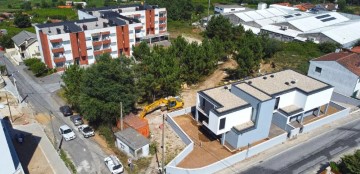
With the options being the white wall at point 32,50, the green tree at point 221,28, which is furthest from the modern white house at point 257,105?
the white wall at point 32,50

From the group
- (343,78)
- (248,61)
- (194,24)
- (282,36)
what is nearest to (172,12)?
(194,24)

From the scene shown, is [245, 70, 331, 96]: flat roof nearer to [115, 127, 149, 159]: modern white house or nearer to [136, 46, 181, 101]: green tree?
[136, 46, 181, 101]: green tree

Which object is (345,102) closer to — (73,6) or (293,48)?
(293,48)

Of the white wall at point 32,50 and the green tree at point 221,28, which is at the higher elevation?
the green tree at point 221,28

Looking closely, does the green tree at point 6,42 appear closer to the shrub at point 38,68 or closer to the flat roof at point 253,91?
the shrub at point 38,68

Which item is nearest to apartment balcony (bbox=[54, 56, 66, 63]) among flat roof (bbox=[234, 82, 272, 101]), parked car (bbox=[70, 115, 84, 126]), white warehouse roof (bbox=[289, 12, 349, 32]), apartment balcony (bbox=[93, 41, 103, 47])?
apartment balcony (bbox=[93, 41, 103, 47])

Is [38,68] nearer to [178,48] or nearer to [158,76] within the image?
[158,76]

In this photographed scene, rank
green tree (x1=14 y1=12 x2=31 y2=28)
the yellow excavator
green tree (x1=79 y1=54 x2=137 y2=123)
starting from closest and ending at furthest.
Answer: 1. green tree (x1=79 y1=54 x2=137 y2=123)
2. the yellow excavator
3. green tree (x1=14 y1=12 x2=31 y2=28)
